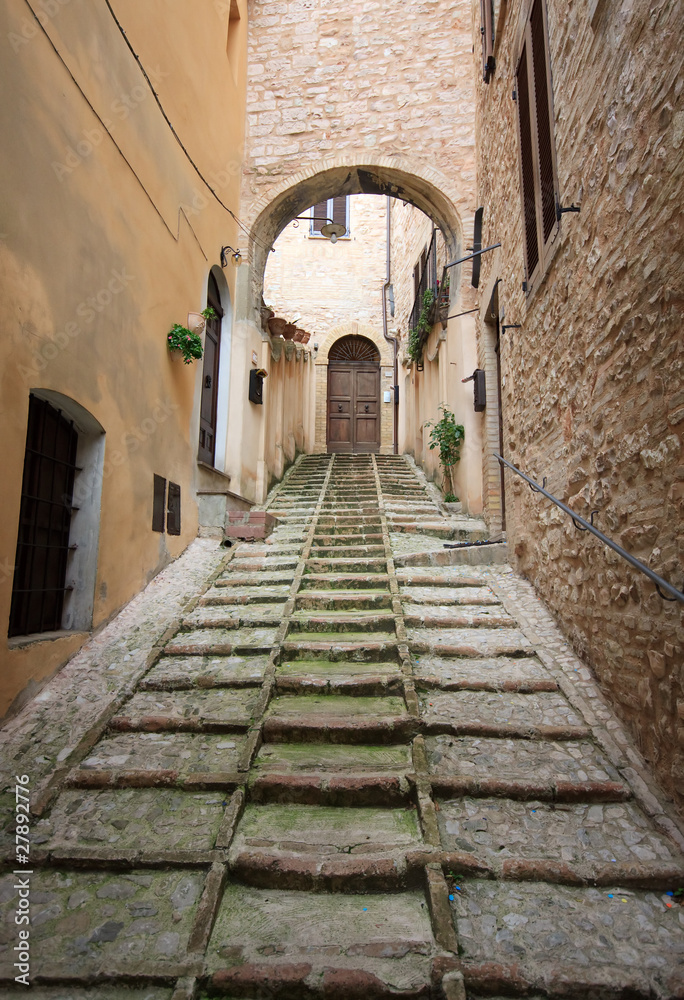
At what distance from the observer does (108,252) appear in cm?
444

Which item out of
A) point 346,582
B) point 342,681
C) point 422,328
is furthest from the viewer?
point 422,328

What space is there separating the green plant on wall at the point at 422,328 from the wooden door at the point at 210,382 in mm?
3309

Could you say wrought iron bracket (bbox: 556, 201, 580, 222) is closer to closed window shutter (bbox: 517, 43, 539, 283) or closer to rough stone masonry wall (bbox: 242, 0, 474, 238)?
closed window shutter (bbox: 517, 43, 539, 283)

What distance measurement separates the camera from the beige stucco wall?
328cm

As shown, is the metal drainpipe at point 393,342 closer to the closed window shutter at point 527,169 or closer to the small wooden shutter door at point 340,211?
the small wooden shutter door at point 340,211

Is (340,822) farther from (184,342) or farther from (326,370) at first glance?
(326,370)

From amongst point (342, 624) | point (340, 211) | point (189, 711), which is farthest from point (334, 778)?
point (340, 211)

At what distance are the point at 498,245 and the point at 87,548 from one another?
4870 millimetres

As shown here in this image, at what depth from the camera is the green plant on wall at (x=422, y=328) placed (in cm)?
941

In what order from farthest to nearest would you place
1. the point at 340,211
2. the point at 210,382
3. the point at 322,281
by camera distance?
1. the point at 340,211
2. the point at 322,281
3. the point at 210,382

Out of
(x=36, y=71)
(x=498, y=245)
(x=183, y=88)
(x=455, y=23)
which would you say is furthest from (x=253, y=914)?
(x=455, y=23)

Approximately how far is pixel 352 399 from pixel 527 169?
443 inches

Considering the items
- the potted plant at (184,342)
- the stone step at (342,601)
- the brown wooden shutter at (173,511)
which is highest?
the potted plant at (184,342)

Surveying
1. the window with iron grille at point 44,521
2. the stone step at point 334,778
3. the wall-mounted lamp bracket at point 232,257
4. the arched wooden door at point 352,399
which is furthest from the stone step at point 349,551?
the arched wooden door at point 352,399
